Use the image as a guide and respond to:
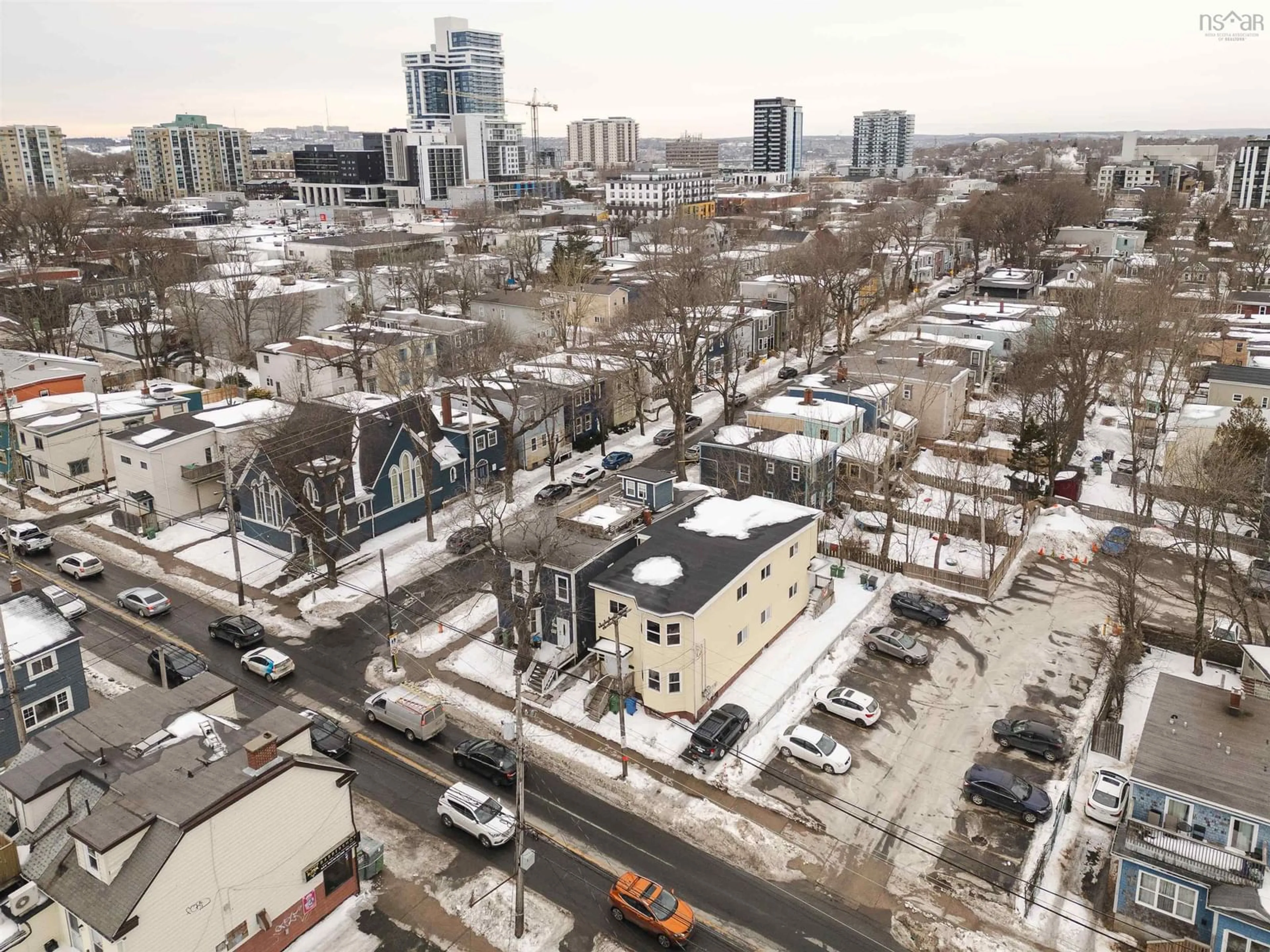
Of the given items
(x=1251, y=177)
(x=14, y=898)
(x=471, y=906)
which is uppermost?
(x=1251, y=177)

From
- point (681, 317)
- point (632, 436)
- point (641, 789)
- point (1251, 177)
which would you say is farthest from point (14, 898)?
point (1251, 177)

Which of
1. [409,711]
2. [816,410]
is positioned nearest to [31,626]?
[409,711]

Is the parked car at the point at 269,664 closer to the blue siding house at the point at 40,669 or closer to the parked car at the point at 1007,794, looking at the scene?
the blue siding house at the point at 40,669

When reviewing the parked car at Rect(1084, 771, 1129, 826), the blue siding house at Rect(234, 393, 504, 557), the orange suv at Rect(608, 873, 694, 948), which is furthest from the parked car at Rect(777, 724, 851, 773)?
the blue siding house at Rect(234, 393, 504, 557)

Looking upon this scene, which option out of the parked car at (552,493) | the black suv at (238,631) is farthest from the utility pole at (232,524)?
the parked car at (552,493)

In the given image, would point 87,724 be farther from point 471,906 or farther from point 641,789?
point 641,789

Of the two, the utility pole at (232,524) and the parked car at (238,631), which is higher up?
the utility pole at (232,524)

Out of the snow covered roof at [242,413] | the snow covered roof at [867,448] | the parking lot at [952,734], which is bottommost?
the parking lot at [952,734]
